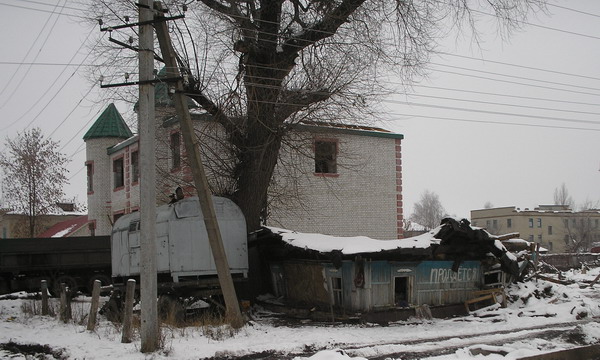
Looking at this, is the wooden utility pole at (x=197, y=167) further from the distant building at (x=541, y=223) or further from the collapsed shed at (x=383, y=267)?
the distant building at (x=541, y=223)

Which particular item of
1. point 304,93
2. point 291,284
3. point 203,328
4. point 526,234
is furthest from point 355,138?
point 526,234

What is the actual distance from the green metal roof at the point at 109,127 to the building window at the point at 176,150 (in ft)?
45.6

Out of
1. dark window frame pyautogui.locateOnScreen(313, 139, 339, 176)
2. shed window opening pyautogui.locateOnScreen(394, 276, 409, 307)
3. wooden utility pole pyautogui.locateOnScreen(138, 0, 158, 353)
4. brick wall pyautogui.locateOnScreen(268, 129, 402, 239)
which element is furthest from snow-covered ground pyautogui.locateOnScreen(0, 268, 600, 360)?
brick wall pyautogui.locateOnScreen(268, 129, 402, 239)

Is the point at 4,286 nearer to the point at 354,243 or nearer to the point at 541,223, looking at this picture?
the point at 354,243

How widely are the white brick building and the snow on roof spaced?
249 inches

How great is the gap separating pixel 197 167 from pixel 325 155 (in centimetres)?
1112

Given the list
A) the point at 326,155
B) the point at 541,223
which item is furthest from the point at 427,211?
the point at 326,155

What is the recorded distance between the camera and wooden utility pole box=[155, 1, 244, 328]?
47.7 ft

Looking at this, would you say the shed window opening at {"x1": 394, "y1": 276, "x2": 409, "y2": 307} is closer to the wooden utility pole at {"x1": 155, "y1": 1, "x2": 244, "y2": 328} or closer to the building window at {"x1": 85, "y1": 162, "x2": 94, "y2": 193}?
the wooden utility pole at {"x1": 155, "y1": 1, "x2": 244, "y2": 328}

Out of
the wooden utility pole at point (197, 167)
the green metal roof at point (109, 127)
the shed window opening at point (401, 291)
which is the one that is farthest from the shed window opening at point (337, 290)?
the green metal roof at point (109, 127)

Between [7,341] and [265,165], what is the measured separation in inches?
361

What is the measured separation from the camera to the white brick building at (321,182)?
25531mm

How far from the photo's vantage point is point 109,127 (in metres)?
38.9

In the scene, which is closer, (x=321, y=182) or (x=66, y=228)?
(x=321, y=182)
